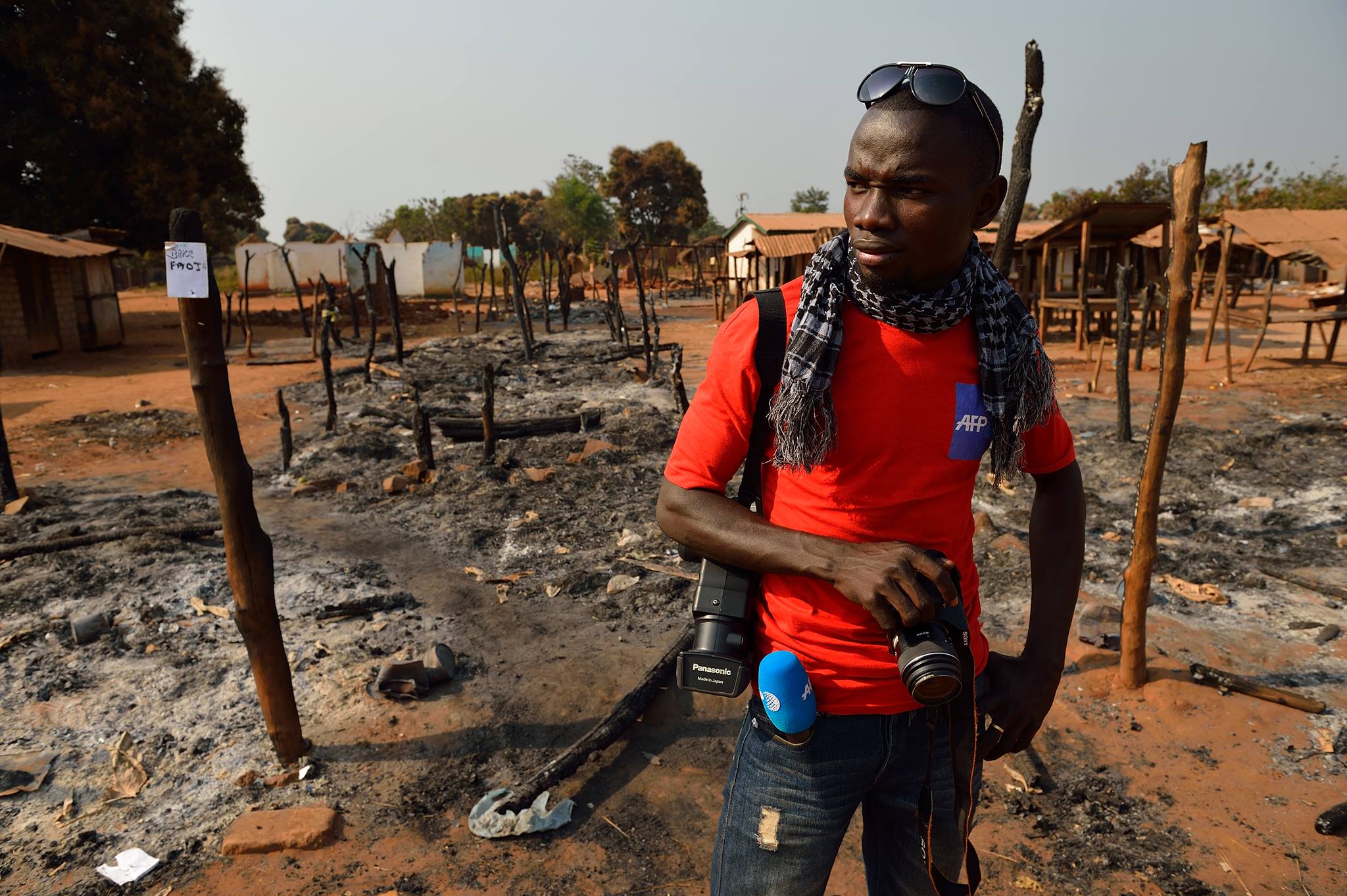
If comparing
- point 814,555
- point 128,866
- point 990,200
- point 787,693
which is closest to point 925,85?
point 990,200

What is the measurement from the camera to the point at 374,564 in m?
5.75

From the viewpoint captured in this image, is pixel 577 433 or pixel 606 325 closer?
pixel 577 433

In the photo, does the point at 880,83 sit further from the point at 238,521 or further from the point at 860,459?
the point at 238,521

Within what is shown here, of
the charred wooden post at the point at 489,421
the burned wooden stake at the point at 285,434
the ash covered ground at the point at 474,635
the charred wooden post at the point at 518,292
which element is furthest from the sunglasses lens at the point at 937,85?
the charred wooden post at the point at 518,292

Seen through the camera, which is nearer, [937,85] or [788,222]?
[937,85]

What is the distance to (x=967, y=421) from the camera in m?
1.45

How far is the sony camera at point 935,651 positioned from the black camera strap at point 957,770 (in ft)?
0.44

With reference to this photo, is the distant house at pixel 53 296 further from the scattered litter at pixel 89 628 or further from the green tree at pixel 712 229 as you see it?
the green tree at pixel 712 229

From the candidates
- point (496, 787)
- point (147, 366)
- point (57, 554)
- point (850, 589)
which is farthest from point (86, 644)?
point (147, 366)

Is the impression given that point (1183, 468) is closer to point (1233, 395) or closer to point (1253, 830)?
point (1233, 395)

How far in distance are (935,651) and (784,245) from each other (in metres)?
20.8

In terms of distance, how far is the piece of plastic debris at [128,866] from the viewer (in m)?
2.93

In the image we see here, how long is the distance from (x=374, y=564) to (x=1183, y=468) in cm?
735

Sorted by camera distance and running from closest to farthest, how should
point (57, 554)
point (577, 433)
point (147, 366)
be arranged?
1. point (57, 554)
2. point (577, 433)
3. point (147, 366)
